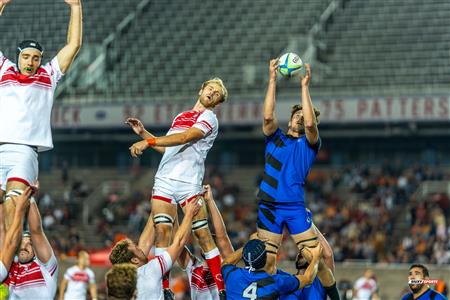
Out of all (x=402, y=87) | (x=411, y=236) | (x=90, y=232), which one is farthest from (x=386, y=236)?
(x=90, y=232)

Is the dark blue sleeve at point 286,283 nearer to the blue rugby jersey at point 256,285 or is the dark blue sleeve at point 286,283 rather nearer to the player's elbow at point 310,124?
the blue rugby jersey at point 256,285

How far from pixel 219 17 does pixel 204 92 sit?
24.7m

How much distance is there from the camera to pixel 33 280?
11.2 m

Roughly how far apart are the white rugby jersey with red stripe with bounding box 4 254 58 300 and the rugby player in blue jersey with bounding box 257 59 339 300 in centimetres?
231

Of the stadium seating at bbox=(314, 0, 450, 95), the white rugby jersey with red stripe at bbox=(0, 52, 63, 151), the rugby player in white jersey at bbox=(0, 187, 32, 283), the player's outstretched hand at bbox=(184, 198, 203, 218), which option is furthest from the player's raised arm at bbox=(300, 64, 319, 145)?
the stadium seating at bbox=(314, 0, 450, 95)

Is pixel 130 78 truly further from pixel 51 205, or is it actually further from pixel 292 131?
pixel 292 131

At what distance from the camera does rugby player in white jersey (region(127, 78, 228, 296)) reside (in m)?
11.2

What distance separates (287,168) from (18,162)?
299 centimetres

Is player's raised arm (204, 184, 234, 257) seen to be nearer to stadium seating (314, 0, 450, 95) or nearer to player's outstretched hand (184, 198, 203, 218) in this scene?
player's outstretched hand (184, 198, 203, 218)

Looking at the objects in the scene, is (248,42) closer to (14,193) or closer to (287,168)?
(287,168)

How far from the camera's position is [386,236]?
27.7m

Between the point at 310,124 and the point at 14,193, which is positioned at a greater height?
the point at 310,124

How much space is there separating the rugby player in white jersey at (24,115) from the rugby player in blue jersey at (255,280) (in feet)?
7.23

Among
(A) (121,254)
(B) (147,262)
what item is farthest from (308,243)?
(A) (121,254)
